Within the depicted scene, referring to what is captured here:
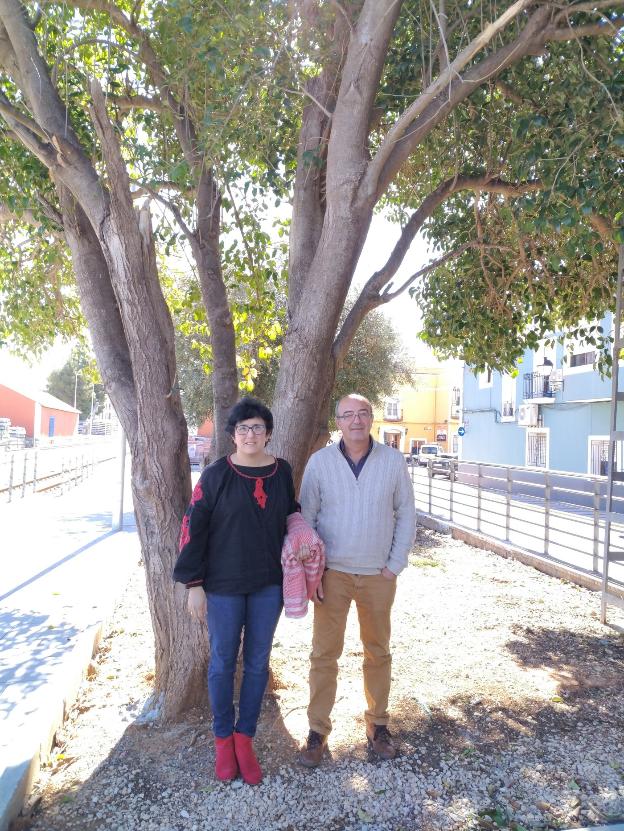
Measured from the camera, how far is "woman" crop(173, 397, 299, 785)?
3.14 meters

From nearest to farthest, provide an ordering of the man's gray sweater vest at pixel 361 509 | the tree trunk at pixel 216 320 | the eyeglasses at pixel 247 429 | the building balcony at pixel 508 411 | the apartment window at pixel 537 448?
the eyeglasses at pixel 247 429 → the man's gray sweater vest at pixel 361 509 → the tree trunk at pixel 216 320 → the apartment window at pixel 537 448 → the building balcony at pixel 508 411

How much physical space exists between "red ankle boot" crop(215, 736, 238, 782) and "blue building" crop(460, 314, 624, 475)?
59.3 feet

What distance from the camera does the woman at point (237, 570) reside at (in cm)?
314

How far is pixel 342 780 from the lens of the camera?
10.5 ft

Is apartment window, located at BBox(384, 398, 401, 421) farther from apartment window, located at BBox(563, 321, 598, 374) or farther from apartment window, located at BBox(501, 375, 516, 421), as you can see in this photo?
apartment window, located at BBox(563, 321, 598, 374)

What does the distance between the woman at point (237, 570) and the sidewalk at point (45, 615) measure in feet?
3.26

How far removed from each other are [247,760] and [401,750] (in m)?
0.85

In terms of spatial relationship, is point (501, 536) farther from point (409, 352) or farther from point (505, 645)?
point (409, 352)

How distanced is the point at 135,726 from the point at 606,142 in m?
4.69

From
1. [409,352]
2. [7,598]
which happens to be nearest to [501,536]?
[7,598]

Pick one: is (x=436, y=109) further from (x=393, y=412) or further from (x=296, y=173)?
(x=393, y=412)

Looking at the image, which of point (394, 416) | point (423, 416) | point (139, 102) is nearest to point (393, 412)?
point (394, 416)

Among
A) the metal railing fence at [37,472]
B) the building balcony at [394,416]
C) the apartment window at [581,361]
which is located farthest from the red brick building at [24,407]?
the apartment window at [581,361]

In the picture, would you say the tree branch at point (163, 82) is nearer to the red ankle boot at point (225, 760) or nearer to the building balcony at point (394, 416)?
the red ankle boot at point (225, 760)
